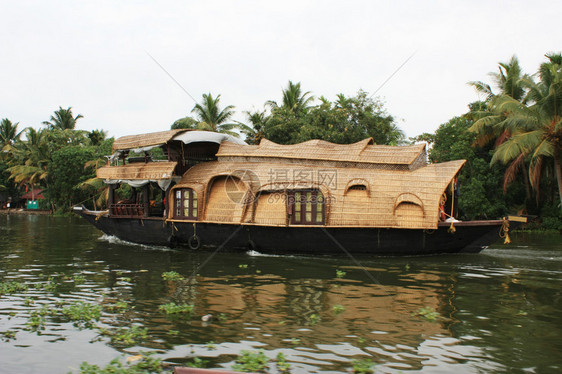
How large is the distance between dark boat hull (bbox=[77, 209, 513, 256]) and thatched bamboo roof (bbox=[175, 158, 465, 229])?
0.87ft

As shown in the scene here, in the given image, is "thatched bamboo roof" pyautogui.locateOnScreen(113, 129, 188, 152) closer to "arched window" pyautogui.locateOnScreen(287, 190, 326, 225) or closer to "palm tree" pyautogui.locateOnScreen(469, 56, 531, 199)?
"arched window" pyautogui.locateOnScreen(287, 190, 326, 225)

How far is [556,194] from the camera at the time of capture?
22656 mm

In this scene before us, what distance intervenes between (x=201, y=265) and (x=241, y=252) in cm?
192

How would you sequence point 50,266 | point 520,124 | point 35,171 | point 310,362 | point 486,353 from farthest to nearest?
point 35,171 < point 520,124 < point 50,266 < point 486,353 < point 310,362

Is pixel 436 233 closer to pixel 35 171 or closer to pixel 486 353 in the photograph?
pixel 486 353

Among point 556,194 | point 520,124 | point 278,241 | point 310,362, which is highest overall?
point 520,124

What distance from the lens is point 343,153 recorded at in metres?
11.9

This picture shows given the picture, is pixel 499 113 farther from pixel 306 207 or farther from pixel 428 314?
pixel 428 314

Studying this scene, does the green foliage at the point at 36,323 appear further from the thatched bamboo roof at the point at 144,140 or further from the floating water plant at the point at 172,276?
the thatched bamboo roof at the point at 144,140

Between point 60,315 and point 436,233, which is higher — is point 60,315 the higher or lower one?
the lower one

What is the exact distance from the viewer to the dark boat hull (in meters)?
10.9

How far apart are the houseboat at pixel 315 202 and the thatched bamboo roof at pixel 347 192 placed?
24 millimetres

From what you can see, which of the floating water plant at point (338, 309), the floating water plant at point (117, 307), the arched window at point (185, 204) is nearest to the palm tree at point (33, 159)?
the arched window at point (185, 204)

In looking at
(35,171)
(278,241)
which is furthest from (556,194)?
(35,171)
